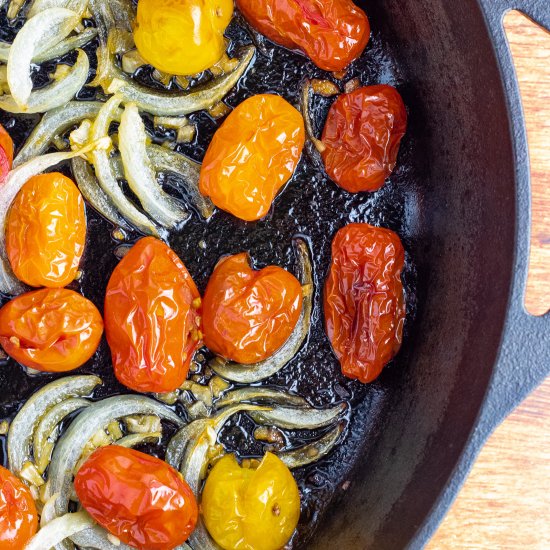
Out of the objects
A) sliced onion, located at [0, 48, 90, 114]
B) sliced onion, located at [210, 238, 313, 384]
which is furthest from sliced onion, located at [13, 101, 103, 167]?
sliced onion, located at [210, 238, 313, 384]

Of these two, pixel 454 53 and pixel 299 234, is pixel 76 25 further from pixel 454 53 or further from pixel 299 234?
pixel 454 53

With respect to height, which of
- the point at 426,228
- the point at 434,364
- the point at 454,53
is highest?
the point at 454,53

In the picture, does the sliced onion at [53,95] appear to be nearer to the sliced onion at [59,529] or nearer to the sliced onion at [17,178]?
the sliced onion at [17,178]

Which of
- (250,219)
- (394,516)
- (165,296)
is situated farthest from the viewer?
(250,219)

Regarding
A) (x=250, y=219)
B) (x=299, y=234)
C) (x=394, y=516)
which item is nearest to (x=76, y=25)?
(x=250, y=219)

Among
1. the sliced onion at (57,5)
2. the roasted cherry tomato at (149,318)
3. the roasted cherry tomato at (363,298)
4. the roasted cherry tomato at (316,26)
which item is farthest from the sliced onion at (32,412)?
the roasted cherry tomato at (316,26)
